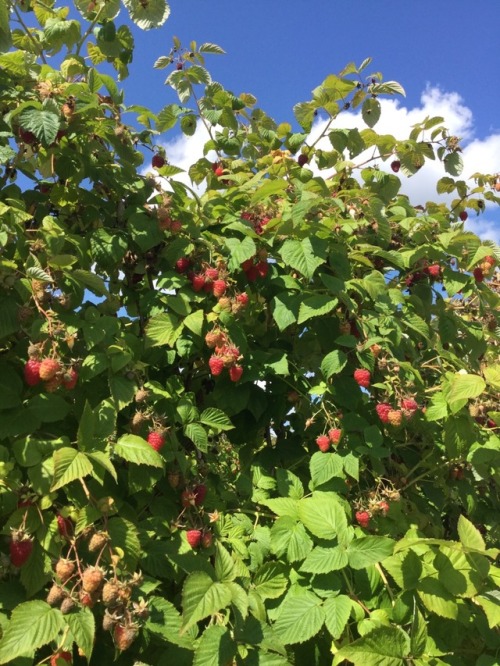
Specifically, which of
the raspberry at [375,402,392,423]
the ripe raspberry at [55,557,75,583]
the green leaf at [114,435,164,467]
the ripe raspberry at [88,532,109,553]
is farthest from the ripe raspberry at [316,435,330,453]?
the ripe raspberry at [55,557,75,583]

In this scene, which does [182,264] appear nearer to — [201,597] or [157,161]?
[157,161]

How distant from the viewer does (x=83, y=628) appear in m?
1.49

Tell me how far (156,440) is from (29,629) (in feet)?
2.28

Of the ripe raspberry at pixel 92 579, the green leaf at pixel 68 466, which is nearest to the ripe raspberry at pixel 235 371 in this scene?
the green leaf at pixel 68 466

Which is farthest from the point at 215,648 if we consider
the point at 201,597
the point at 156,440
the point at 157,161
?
the point at 157,161

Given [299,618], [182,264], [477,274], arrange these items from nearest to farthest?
[299,618] < [182,264] < [477,274]

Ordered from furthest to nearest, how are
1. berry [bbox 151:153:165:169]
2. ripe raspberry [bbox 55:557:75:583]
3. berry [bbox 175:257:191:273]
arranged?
berry [bbox 151:153:165:169]
berry [bbox 175:257:191:273]
ripe raspberry [bbox 55:557:75:583]

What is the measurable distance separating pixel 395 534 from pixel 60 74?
247 cm

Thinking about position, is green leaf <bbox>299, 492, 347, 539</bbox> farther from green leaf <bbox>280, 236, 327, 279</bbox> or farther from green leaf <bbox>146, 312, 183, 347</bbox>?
green leaf <bbox>280, 236, 327, 279</bbox>

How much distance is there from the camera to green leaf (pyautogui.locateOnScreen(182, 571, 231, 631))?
1.65 m

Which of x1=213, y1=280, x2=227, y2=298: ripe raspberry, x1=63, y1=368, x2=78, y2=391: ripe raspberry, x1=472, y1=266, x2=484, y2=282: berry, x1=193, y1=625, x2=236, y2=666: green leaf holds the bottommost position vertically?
x1=193, y1=625, x2=236, y2=666: green leaf

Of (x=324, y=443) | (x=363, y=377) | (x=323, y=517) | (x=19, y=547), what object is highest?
(x=363, y=377)

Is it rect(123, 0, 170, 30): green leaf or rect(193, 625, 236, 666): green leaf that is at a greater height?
rect(123, 0, 170, 30): green leaf

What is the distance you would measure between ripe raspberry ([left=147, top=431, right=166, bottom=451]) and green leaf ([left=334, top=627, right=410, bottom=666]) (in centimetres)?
88
